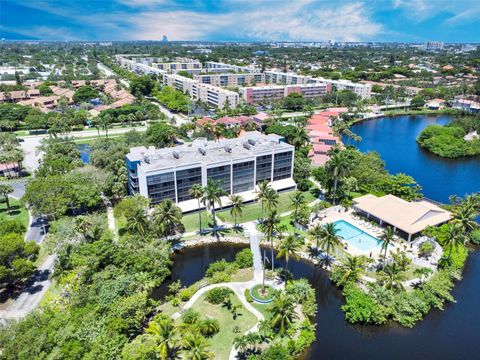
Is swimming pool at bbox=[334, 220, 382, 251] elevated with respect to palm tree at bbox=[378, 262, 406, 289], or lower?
lower

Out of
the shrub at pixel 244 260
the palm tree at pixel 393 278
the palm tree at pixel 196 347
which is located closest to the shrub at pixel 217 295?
the shrub at pixel 244 260

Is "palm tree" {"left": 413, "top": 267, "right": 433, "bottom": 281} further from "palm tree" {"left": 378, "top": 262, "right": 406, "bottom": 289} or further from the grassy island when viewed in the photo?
the grassy island

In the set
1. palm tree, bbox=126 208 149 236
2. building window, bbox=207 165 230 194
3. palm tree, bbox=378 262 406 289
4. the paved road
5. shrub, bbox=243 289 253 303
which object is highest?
building window, bbox=207 165 230 194

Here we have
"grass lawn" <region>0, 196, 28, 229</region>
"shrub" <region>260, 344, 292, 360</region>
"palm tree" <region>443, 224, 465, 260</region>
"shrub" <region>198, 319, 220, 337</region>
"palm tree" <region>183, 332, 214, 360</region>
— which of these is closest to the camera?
"palm tree" <region>183, 332, 214, 360</region>

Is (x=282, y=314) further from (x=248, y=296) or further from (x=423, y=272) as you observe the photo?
(x=423, y=272)

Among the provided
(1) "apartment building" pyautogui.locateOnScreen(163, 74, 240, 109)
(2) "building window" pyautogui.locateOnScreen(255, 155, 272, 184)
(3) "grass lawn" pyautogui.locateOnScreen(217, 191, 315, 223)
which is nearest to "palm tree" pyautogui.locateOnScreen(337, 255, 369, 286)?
(3) "grass lawn" pyautogui.locateOnScreen(217, 191, 315, 223)

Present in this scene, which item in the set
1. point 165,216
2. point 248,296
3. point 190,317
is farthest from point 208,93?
point 190,317

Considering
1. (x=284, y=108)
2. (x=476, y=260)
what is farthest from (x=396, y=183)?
(x=284, y=108)
